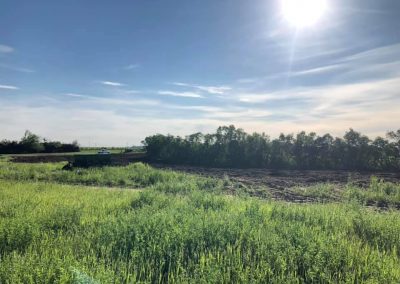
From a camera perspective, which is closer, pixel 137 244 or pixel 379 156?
pixel 137 244

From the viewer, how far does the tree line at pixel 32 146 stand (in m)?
41.7

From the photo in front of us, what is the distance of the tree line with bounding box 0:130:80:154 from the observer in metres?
41.7

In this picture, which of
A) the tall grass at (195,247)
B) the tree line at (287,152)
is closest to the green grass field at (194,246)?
the tall grass at (195,247)

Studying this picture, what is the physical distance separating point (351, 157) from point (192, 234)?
24888mm

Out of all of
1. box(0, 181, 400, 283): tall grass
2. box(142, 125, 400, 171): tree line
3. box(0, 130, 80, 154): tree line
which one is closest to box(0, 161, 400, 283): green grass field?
box(0, 181, 400, 283): tall grass

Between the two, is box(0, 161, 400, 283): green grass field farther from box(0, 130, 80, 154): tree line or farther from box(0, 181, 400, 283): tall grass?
box(0, 130, 80, 154): tree line

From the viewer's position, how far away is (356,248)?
5801 mm

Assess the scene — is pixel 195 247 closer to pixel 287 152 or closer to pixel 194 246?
pixel 194 246

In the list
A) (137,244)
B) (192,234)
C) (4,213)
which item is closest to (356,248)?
(192,234)

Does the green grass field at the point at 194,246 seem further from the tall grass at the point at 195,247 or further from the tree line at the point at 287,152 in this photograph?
the tree line at the point at 287,152

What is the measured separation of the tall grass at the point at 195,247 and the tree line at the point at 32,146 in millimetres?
37807

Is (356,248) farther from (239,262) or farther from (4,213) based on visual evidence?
(4,213)

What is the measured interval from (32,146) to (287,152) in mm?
31602

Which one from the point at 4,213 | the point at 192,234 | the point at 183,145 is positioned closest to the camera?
the point at 192,234
